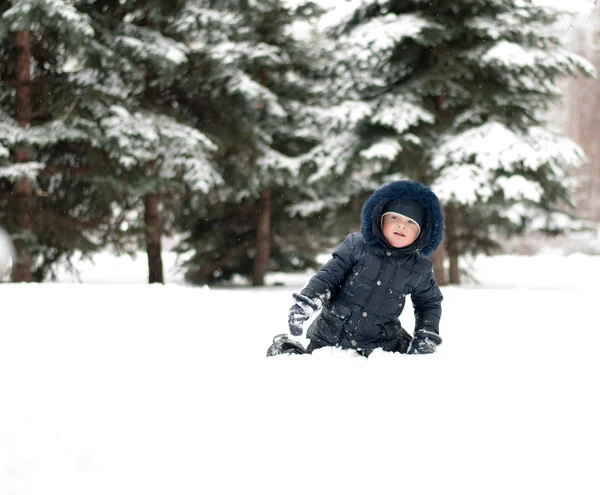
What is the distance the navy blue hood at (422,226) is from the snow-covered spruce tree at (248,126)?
8.23 metres

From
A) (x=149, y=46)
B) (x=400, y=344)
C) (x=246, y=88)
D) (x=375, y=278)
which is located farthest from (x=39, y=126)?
(x=400, y=344)

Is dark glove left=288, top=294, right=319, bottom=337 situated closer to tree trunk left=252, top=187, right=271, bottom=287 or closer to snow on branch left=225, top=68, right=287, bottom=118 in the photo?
snow on branch left=225, top=68, right=287, bottom=118

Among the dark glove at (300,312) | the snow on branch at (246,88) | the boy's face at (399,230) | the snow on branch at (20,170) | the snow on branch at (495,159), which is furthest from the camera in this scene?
the snow on branch at (246,88)

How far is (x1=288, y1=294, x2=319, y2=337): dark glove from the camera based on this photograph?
134 inches

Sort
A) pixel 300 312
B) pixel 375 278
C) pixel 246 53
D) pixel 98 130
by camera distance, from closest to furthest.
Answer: pixel 300 312
pixel 375 278
pixel 98 130
pixel 246 53

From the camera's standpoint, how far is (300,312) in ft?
11.2

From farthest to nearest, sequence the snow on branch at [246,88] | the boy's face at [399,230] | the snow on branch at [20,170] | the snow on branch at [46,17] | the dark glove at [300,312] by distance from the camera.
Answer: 1. the snow on branch at [246,88]
2. the snow on branch at [20,170]
3. the snow on branch at [46,17]
4. the boy's face at [399,230]
5. the dark glove at [300,312]

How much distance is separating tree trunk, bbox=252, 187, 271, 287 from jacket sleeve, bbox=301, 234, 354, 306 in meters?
9.91

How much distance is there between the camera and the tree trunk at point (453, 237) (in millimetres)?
11727

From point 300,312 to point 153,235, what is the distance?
27.5ft

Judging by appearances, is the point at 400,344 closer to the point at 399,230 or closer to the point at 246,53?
the point at 399,230

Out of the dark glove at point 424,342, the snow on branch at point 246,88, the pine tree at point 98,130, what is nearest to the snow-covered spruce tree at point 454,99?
the snow on branch at point 246,88

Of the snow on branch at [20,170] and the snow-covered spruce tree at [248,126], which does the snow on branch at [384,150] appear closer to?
the snow-covered spruce tree at [248,126]

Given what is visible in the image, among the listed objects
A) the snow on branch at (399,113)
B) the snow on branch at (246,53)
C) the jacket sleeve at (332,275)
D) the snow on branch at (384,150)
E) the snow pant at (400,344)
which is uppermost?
the snow on branch at (246,53)
